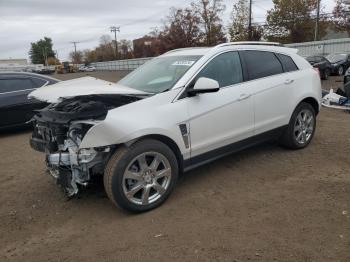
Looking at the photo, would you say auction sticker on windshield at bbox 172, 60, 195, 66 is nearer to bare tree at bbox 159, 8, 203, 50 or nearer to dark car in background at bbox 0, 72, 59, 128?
dark car in background at bbox 0, 72, 59, 128

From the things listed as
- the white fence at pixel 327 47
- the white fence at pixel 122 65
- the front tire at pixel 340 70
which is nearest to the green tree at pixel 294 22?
the white fence at pixel 327 47

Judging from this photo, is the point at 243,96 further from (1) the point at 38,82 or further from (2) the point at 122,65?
(2) the point at 122,65

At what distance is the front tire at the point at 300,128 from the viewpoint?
5.64 m

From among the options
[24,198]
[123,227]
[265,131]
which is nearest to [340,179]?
[265,131]

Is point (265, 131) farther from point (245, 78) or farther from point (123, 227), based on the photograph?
point (123, 227)

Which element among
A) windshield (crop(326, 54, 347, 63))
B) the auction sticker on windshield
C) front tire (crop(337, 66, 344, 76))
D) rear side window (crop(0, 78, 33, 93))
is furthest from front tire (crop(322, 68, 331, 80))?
the auction sticker on windshield

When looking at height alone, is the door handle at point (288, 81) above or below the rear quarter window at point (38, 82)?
above

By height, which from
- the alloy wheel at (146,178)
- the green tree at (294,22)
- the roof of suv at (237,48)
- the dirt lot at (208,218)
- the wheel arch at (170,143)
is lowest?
the dirt lot at (208,218)

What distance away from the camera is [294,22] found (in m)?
45.2

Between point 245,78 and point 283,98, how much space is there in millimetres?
824

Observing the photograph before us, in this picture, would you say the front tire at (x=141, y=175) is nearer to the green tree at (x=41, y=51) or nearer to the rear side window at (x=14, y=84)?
the rear side window at (x=14, y=84)

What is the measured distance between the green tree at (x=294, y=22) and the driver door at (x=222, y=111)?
144 ft

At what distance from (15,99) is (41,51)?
12722 centimetres

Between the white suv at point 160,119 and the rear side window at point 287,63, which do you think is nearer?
the white suv at point 160,119
